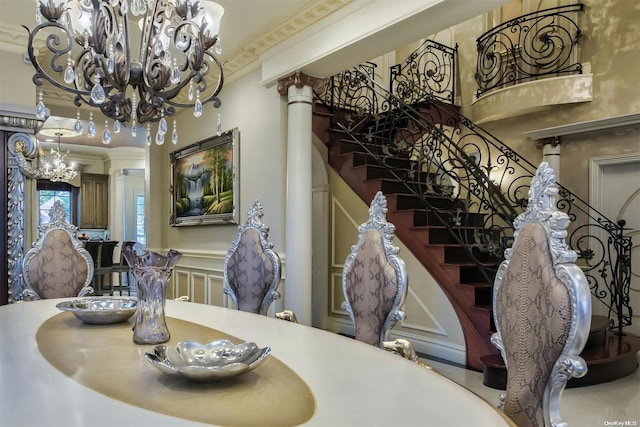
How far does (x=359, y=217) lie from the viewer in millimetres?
4773

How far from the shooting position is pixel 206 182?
192 inches

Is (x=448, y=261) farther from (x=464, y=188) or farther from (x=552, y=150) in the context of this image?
(x=552, y=150)

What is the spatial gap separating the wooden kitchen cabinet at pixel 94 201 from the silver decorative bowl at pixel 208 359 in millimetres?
10198

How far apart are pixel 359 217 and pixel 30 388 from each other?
12.7 ft

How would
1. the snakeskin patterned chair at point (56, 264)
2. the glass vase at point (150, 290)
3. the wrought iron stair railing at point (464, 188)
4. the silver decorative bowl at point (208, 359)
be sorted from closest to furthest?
1. the silver decorative bowl at point (208, 359)
2. the glass vase at point (150, 290)
3. the snakeskin patterned chair at point (56, 264)
4. the wrought iron stair railing at point (464, 188)

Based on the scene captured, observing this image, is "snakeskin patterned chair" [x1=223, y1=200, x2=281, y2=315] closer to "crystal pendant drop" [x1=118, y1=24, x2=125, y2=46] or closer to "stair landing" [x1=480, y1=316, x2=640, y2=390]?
"crystal pendant drop" [x1=118, y1=24, x2=125, y2=46]

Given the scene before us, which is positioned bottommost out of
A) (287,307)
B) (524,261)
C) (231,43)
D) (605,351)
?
(605,351)

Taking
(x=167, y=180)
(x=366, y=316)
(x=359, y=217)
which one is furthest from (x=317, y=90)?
(x=167, y=180)

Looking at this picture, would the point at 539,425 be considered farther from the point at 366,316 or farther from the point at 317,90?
the point at 317,90

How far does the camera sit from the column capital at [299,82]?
3695 millimetres

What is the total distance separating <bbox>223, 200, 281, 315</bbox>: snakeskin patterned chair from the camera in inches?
102

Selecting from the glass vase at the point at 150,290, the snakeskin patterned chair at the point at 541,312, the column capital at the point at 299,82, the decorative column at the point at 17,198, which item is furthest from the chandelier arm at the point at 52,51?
the snakeskin patterned chair at the point at 541,312

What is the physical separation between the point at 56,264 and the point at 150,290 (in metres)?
1.87

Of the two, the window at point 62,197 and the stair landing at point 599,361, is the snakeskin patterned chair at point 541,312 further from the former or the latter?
the window at point 62,197
